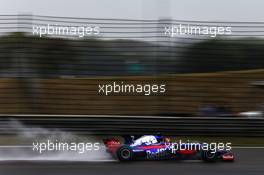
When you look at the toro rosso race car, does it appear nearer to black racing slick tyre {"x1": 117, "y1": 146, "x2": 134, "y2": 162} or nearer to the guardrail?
black racing slick tyre {"x1": 117, "y1": 146, "x2": 134, "y2": 162}

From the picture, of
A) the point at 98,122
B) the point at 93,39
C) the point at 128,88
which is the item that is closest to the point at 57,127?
the point at 98,122

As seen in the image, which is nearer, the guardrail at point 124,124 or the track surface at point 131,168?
the track surface at point 131,168

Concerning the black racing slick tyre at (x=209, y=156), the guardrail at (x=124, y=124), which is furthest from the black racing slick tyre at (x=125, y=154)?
the guardrail at (x=124, y=124)

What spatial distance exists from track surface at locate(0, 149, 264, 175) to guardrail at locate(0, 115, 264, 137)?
9.14 feet

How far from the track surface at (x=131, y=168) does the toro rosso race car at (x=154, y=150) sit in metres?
0.08

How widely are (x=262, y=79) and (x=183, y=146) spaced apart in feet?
21.5

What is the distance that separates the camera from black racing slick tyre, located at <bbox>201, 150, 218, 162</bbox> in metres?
7.87

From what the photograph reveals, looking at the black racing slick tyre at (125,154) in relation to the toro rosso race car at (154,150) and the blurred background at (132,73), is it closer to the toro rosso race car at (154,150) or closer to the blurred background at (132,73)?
the toro rosso race car at (154,150)

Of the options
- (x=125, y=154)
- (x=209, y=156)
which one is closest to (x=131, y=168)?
(x=125, y=154)

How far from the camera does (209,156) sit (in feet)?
25.8

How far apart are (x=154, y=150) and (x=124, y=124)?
344 cm

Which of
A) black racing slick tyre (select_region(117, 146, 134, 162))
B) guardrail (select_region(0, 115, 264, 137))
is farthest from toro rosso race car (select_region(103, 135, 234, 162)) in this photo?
guardrail (select_region(0, 115, 264, 137))

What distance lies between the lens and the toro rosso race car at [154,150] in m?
7.52

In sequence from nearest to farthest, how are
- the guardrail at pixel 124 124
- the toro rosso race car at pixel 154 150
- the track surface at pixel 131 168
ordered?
1. the track surface at pixel 131 168
2. the toro rosso race car at pixel 154 150
3. the guardrail at pixel 124 124
